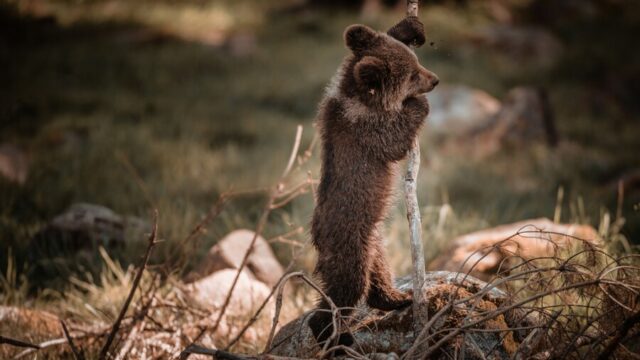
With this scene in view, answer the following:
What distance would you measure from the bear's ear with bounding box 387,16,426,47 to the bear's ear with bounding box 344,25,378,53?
0.16m

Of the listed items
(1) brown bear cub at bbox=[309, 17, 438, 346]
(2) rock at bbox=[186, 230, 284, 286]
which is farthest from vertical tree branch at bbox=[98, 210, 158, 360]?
(2) rock at bbox=[186, 230, 284, 286]

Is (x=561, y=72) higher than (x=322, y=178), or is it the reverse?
(x=561, y=72)

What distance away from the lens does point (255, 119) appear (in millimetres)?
8781

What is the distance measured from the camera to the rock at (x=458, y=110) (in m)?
8.34

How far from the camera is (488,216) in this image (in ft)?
18.2

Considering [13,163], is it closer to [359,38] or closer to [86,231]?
[86,231]

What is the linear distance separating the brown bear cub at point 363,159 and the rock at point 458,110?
5774 millimetres

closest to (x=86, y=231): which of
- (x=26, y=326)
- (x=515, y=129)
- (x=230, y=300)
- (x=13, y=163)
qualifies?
(x=26, y=326)

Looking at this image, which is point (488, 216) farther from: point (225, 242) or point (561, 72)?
point (561, 72)

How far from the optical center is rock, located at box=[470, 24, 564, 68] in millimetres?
11766

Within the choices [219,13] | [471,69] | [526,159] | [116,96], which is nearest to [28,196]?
[116,96]

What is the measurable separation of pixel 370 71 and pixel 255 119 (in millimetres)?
6455

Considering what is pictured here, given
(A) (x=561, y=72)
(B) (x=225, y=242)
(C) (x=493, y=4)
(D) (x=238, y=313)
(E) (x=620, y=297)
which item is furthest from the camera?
(C) (x=493, y=4)

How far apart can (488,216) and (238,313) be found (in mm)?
3077
